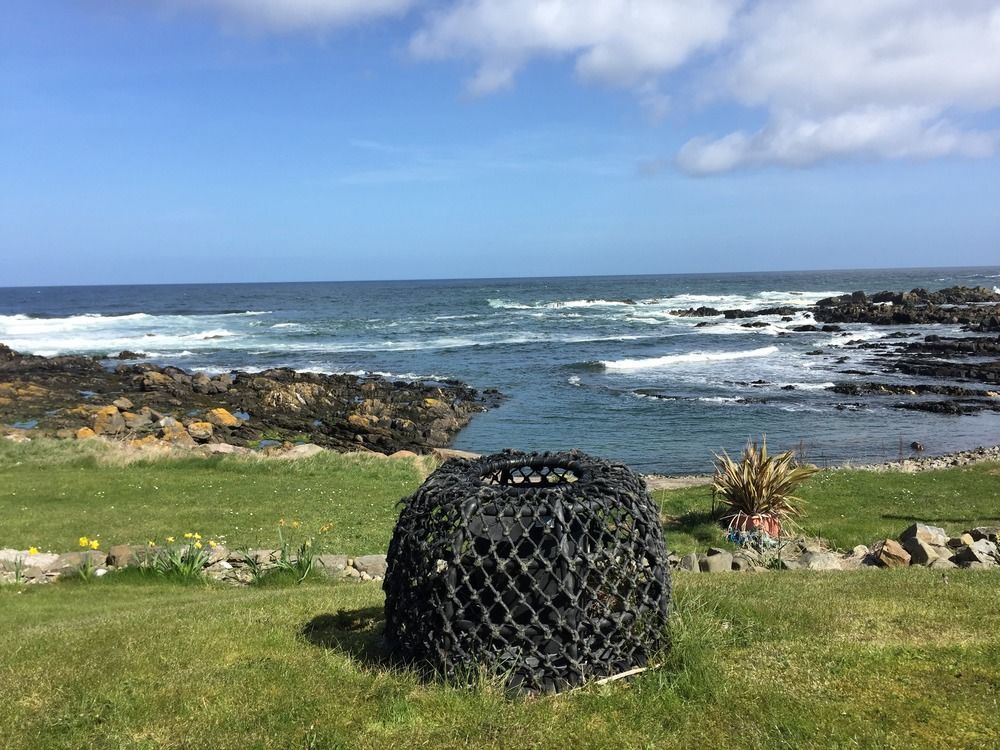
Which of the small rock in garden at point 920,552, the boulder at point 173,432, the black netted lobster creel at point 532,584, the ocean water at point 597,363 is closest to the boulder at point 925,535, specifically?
the small rock in garden at point 920,552

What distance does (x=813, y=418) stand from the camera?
28531 mm

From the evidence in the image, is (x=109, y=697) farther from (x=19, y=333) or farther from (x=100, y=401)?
(x=19, y=333)

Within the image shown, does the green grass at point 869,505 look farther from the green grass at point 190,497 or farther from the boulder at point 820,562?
the green grass at point 190,497

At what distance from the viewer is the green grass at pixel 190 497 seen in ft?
38.3

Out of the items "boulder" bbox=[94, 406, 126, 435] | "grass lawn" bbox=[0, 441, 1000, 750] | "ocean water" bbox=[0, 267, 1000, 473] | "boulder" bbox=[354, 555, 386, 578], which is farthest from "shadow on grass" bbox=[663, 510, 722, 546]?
"boulder" bbox=[94, 406, 126, 435]

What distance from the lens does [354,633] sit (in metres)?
6.00

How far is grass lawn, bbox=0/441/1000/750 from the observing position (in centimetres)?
423

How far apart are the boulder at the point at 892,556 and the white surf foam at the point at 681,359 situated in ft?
111

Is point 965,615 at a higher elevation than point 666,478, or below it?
higher

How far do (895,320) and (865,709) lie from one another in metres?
65.6

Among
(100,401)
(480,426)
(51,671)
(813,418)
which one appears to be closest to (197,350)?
(100,401)

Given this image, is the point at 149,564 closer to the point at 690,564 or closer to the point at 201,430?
the point at 690,564

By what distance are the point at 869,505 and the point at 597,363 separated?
30878 mm

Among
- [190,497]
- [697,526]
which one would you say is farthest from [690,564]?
[190,497]
